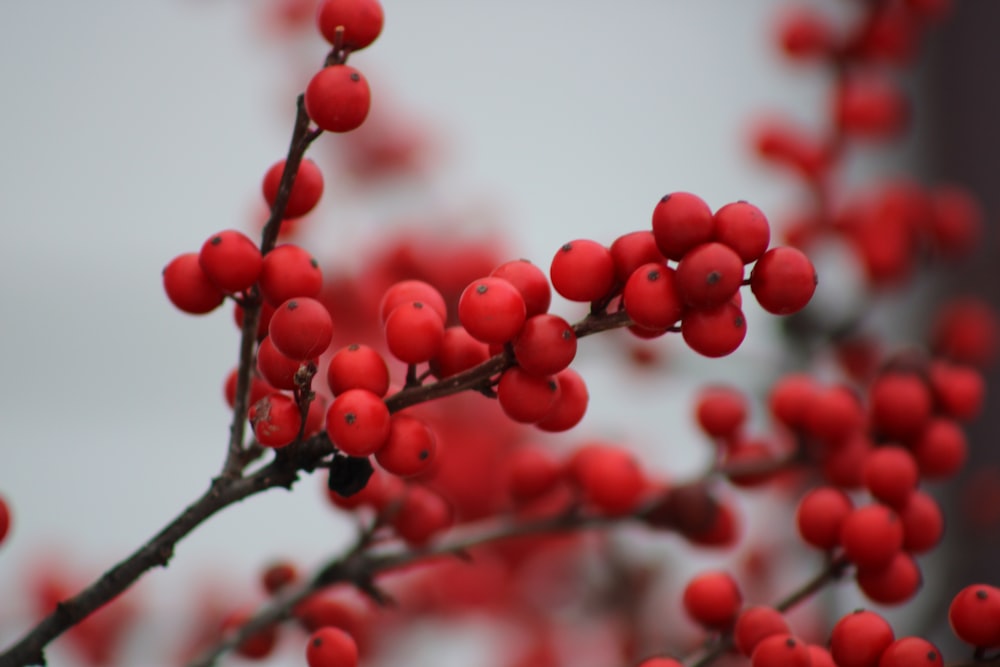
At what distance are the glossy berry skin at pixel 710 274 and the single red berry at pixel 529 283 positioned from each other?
0.05 m

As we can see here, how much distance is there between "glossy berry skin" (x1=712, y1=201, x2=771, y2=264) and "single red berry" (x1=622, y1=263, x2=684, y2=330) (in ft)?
0.07

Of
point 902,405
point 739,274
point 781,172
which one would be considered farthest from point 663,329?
point 781,172

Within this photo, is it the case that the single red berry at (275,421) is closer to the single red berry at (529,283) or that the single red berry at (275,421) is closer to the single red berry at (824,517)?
the single red berry at (529,283)

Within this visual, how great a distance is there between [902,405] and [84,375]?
3.40ft

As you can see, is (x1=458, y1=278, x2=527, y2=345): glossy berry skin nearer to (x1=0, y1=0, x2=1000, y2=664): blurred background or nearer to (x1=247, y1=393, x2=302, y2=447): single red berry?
(x1=247, y1=393, x2=302, y2=447): single red berry

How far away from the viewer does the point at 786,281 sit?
0.29 m

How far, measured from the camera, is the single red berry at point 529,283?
0.32m

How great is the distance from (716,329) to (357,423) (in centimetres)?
12

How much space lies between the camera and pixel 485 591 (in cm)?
74

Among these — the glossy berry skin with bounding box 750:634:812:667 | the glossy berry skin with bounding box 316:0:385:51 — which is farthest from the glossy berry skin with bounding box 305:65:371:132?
the glossy berry skin with bounding box 750:634:812:667

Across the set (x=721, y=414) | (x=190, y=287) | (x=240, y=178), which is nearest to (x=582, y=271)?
(x=190, y=287)

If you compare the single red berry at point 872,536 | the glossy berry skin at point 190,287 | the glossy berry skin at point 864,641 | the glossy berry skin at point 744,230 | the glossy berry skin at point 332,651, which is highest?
the glossy berry skin at point 190,287

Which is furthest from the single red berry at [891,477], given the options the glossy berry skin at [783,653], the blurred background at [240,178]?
the blurred background at [240,178]

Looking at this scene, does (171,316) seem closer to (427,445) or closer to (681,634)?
(681,634)
